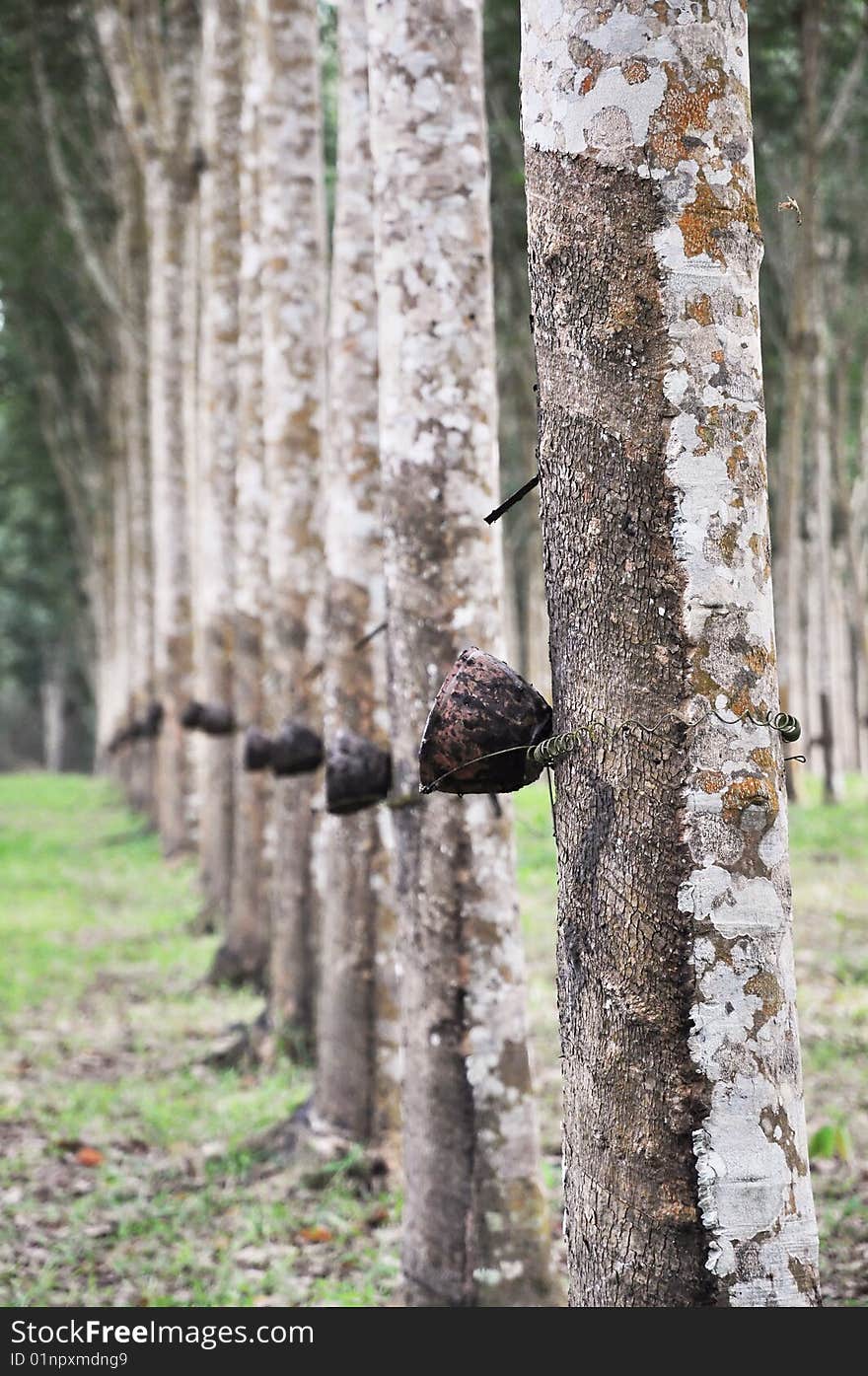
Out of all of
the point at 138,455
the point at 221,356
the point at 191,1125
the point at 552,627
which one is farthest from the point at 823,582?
the point at 552,627

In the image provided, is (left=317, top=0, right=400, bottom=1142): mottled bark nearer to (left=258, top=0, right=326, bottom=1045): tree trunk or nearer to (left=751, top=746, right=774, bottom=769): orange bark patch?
(left=258, top=0, right=326, bottom=1045): tree trunk

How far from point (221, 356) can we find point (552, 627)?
8966mm

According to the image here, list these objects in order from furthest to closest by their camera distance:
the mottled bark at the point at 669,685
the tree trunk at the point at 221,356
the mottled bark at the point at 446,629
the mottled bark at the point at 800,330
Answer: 1. the mottled bark at the point at 800,330
2. the tree trunk at the point at 221,356
3. the mottled bark at the point at 446,629
4. the mottled bark at the point at 669,685

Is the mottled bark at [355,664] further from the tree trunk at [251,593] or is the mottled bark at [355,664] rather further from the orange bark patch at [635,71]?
the orange bark patch at [635,71]

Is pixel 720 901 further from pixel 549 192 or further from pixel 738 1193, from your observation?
pixel 549 192

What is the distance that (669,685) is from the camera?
1.84 meters

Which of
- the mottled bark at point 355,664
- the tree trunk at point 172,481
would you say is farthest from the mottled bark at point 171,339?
the mottled bark at point 355,664

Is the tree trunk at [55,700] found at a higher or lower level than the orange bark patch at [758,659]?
higher

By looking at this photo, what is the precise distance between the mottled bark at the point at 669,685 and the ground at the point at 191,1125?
2548 mm

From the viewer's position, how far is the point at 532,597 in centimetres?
2036

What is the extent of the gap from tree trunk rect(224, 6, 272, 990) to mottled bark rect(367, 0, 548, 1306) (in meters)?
4.28

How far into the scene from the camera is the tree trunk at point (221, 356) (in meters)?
10.2

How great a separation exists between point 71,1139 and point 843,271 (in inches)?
708

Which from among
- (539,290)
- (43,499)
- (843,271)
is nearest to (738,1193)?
(539,290)
